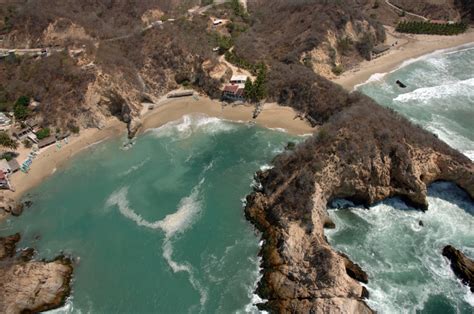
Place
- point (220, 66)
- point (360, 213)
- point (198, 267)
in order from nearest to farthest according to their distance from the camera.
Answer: point (198, 267), point (360, 213), point (220, 66)

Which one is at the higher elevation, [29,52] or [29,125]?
[29,52]

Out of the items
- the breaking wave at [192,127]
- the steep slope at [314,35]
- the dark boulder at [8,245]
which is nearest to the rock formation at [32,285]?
the dark boulder at [8,245]

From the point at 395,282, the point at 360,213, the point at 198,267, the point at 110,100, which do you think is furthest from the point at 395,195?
the point at 110,100

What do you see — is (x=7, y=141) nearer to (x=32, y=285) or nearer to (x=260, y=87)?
(x=32, y=285)

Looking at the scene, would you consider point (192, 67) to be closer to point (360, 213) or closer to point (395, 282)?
point (360, 213)

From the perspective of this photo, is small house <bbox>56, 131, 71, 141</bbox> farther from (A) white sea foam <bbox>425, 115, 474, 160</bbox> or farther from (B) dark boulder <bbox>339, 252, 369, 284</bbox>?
(A) white sea foam <bbox>425, 115, 474, 160</bbox>

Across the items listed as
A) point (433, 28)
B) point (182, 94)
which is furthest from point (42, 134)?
point (433, 28)

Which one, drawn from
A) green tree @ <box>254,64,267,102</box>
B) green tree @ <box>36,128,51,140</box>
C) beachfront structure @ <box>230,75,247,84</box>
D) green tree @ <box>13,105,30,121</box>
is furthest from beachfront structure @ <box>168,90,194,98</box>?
green tree @ <box>13,105,30,121</box>
